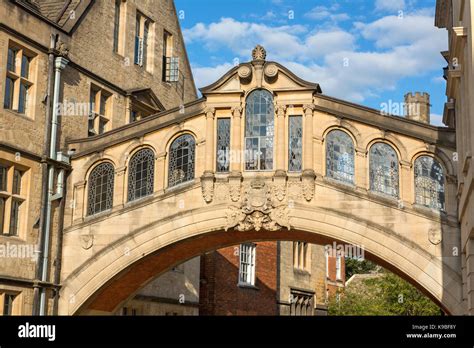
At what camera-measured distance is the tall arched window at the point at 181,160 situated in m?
22.3

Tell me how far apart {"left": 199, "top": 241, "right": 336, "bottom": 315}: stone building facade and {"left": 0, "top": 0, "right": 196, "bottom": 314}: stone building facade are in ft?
32.9

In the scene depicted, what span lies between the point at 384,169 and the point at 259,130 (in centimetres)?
348

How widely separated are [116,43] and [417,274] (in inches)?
509

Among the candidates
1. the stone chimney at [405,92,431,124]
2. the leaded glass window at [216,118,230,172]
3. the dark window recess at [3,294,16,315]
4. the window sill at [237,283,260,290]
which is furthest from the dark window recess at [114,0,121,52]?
the stone chimney at [405,92,431,124]

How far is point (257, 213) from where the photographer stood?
21406mm

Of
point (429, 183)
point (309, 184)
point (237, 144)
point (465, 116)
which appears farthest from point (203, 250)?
point (465, 116)

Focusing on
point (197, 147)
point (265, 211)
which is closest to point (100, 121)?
point (197, 147)

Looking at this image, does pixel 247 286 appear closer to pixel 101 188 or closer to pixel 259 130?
pixel 101 188

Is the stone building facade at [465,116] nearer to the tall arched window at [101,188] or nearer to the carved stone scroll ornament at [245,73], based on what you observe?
the carved stone scroll ornament at [245,73]

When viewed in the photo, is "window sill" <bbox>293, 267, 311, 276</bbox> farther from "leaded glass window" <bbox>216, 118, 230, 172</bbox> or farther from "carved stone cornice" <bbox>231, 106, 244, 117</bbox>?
"carved stone cornice" <bbox>231, 106, 244, 117</bbox>

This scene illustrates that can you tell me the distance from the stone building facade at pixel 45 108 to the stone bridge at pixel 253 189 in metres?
0.81

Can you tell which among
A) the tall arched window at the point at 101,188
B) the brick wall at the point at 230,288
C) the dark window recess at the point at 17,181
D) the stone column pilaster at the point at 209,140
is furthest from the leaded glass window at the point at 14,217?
the brick wall at the point at 230,288
